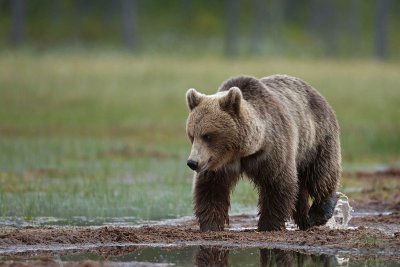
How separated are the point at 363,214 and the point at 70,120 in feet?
52.3

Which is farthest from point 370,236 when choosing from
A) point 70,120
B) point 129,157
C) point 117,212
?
point 70,120

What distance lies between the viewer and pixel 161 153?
20578 millimetres

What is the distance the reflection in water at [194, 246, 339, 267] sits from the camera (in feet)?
25.4

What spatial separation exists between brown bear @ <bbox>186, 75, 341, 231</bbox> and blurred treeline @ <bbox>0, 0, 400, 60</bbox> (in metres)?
44.6

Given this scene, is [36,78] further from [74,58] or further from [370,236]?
[370,236]

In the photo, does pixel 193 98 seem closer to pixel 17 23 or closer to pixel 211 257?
pixel 211 257

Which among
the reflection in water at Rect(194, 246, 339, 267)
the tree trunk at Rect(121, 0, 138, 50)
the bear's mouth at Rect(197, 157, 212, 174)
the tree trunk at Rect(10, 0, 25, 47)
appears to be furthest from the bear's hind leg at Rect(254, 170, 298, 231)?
the tree trunk at Rect(121, 0, 138, 50)

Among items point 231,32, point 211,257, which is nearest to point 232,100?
point 211,257

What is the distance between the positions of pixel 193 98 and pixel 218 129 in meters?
0.45

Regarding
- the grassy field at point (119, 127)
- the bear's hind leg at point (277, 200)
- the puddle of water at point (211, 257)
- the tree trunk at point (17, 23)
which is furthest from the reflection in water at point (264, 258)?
the tree trunk at point (17, 23)

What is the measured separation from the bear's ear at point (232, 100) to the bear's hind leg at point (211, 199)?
0.79 m

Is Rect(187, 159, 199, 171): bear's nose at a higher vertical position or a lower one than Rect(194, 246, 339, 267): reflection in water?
higher

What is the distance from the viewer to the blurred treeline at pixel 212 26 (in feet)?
196

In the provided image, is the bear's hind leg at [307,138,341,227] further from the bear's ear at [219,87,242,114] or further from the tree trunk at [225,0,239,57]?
the tree trunk at [225,0,239,57]
